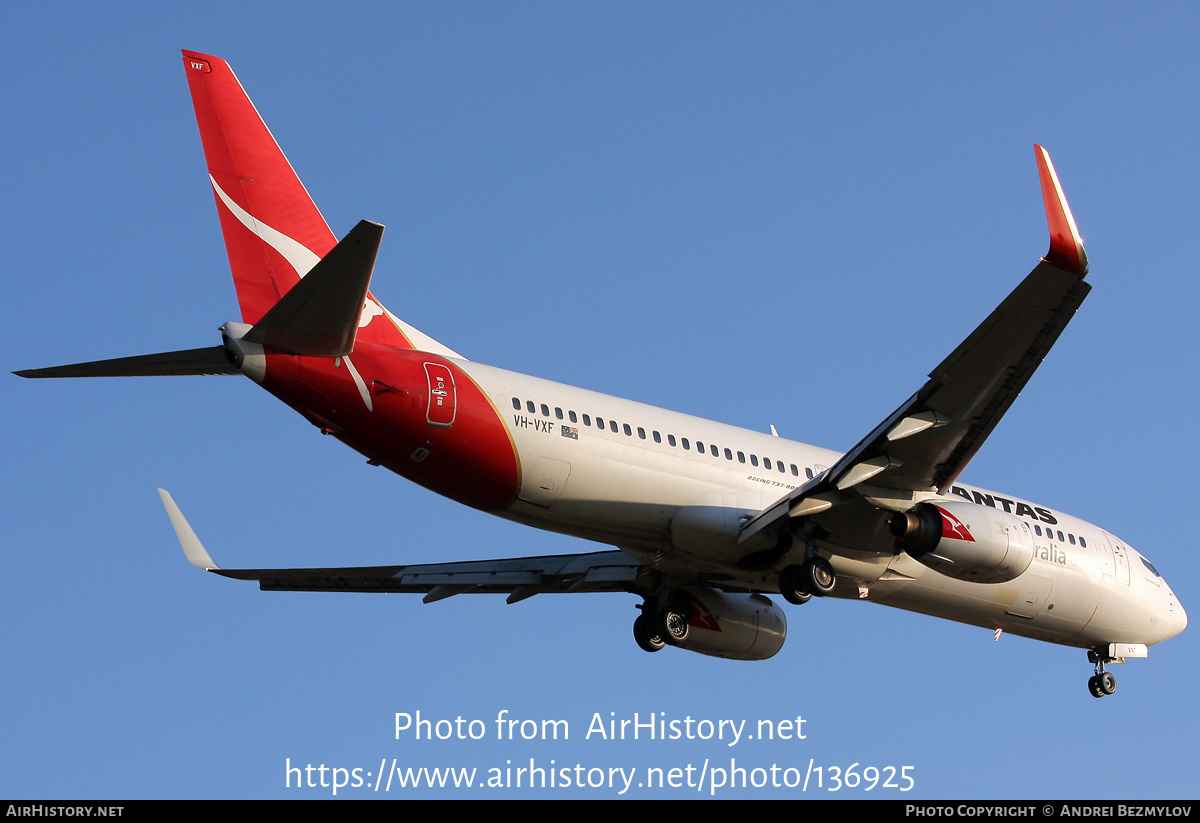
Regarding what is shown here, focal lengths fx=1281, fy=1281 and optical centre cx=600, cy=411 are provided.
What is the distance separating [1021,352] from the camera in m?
18.7

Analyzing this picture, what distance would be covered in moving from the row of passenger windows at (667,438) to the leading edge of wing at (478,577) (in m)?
3.43

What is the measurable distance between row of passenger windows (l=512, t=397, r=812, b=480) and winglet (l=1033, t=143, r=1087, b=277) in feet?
22.1

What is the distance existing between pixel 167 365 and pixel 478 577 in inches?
352

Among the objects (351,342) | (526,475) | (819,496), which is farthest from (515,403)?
(819,496)

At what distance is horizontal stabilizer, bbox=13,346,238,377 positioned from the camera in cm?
1723

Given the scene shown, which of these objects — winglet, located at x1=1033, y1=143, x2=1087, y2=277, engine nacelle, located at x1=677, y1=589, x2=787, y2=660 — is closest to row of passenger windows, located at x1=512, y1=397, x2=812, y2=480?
engine nacelle, located at x1=677, y1=589, x2=787, y2=660

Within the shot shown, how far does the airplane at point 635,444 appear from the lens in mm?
17797

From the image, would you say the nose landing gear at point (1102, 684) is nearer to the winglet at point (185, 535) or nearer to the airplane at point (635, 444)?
the airplane at point (635, 444)

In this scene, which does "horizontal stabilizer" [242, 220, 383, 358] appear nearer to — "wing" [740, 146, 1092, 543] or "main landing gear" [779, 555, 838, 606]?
"wing" [740, 146, 1092, 543]

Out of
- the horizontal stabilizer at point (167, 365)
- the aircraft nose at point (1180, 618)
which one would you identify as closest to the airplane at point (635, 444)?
the horizontal stabilizer at point (167, 365)

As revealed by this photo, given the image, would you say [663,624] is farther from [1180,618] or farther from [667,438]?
[1180,618]

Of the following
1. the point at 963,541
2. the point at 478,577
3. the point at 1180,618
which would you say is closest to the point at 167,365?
the point at 478,577

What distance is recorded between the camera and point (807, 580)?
2127 cm

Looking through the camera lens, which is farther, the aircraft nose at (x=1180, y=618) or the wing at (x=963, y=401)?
the aircraft nose at (x=1180, y=618)
